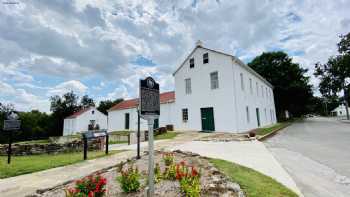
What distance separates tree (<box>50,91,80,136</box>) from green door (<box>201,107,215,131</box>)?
117 ft

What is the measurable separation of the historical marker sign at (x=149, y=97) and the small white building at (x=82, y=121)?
34.0 meters

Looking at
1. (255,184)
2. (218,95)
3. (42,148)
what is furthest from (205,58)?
(255,184)

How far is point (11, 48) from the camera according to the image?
1147 cm

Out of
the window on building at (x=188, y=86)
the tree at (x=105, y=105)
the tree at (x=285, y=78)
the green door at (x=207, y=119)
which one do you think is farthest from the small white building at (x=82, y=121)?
the tree at (x=285, y=78)

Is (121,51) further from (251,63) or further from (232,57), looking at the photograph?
(251,63)

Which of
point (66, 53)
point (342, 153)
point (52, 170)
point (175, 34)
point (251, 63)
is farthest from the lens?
point (251, 63)

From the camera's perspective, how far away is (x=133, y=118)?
24.8 metres

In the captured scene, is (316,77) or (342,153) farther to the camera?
(316,77)

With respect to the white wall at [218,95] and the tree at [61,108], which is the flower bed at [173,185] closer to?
the white wall at [218,95]

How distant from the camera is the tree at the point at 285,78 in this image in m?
32.0

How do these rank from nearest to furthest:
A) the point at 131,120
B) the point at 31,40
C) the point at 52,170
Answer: the point at 52,170 < the point at 31,40 < the point at 131,120

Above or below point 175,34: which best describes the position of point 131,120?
below

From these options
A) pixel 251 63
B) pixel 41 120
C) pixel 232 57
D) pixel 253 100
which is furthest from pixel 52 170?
pixel 41 120

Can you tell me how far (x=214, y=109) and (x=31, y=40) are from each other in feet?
45.6
